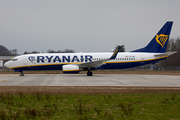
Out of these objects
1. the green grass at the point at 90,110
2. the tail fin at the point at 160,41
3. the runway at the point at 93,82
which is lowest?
the runway at the point at 93,82

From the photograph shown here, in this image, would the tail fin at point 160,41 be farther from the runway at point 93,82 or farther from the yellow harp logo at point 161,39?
the runway at point 93,82

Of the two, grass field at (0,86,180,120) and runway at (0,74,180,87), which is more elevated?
grass field at (0,86,180,120)

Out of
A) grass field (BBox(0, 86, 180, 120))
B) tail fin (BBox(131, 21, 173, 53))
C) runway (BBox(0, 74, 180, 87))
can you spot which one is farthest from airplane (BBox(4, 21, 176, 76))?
grass field (BBox(0, 86, 180, 120))


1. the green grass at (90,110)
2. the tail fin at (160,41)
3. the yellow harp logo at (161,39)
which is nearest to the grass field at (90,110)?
the green grass at (90,110)

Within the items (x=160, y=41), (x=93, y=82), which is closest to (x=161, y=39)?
(x=160, y=41)

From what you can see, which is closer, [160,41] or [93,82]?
[93,82]

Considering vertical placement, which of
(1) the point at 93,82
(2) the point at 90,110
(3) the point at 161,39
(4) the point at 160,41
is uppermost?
(3) the point at 161,39

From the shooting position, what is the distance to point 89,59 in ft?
107

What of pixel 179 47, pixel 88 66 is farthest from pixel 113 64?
pixel 179 47

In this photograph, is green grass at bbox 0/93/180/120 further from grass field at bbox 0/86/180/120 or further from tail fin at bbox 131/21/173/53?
tail fin at bbox 131/21/173/53

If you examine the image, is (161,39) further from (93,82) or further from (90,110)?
(90,110)

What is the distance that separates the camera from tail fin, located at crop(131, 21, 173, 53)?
34031 mm

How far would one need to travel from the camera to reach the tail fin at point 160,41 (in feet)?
112

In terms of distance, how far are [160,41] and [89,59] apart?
12.3 m
